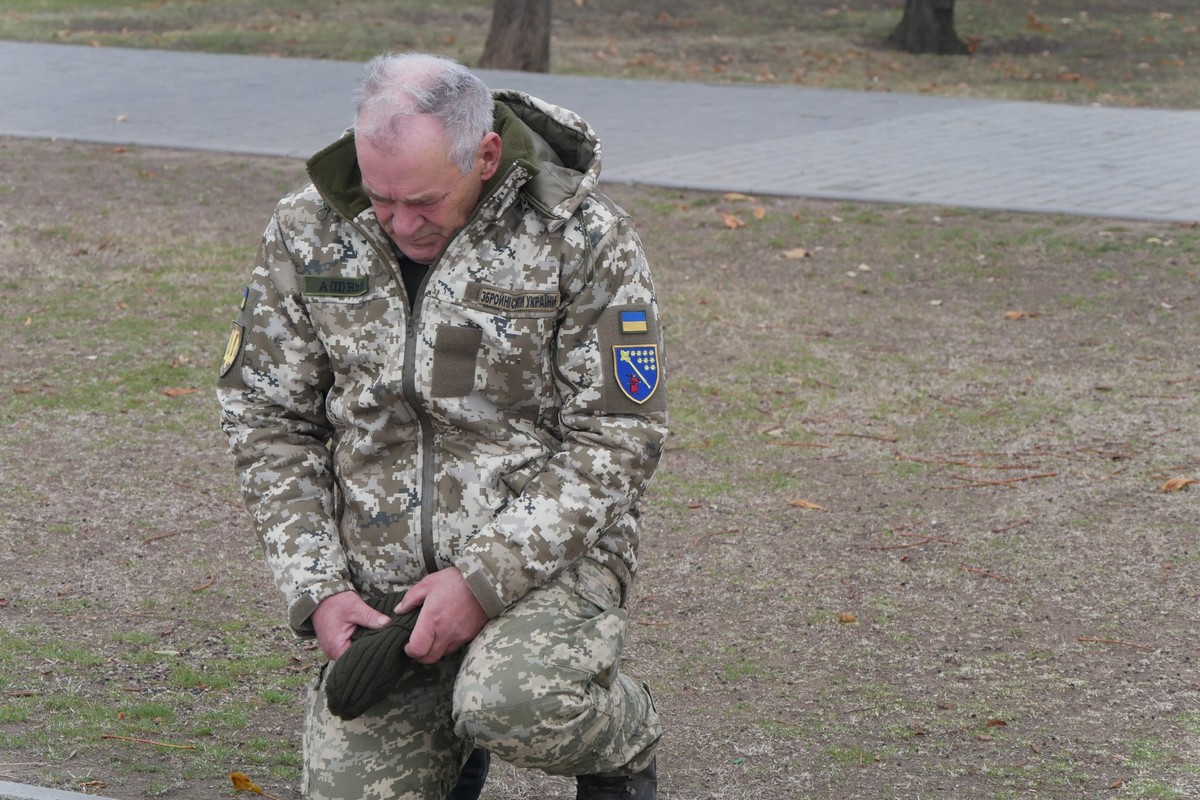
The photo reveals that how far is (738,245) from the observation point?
827 centimetres

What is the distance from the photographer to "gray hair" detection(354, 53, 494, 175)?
2.62 meters

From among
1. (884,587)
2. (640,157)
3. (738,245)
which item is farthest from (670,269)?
(884,587)

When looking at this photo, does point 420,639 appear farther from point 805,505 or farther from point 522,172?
point 805,505

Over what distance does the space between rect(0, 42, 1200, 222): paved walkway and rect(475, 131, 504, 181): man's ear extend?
6637 mm

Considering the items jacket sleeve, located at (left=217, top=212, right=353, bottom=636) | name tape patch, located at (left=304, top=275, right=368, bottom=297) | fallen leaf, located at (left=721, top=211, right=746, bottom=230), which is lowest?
fallen leaf, located at (left=721, top=211, right=746, bottom=230)

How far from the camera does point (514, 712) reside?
2.61 m

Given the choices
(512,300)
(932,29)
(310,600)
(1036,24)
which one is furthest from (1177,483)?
(1036,24)

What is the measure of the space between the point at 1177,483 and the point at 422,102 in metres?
3.37

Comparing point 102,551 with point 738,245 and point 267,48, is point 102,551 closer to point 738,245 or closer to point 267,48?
point 738,245

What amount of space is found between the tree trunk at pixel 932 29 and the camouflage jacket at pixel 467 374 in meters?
16.1

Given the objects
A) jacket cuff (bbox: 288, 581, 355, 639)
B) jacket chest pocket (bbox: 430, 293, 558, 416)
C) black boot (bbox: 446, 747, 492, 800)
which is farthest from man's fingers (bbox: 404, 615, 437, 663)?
black boot (bbox: 446, 747, 492, 800)

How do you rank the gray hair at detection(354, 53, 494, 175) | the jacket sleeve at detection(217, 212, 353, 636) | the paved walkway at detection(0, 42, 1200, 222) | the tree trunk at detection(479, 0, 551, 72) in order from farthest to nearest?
the tree trunk at detection(479, 0, 551, 72) → the paved walkway at detection(0, 42, 1200, 222) → the jacket sleeve at detection(217, 212, 353, 636) → the gray hair at detection(354, 53, 494, 175)

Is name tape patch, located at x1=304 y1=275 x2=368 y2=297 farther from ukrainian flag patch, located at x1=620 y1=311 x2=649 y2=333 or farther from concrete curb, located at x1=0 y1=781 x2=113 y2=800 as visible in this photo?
concrete curb, located at x1=0 y1=781 x2=113 y2=800

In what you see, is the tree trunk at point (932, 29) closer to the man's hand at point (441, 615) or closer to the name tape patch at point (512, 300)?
the name tape patch at point (512, 300)
